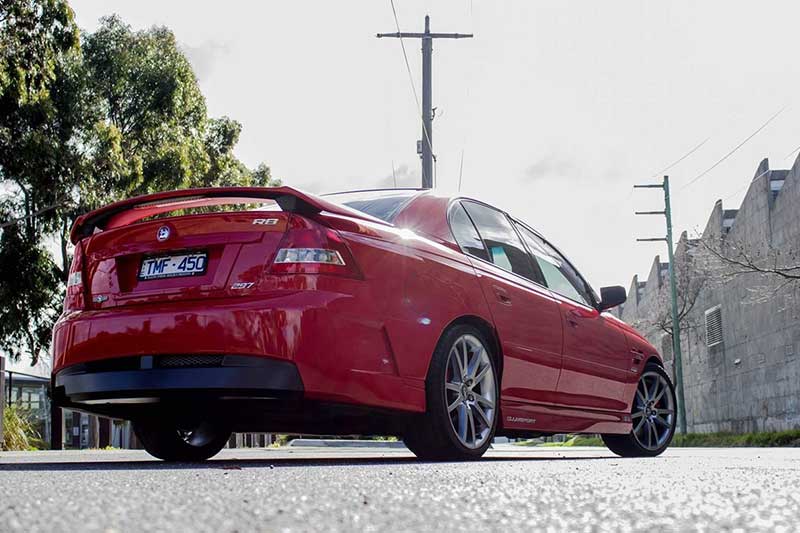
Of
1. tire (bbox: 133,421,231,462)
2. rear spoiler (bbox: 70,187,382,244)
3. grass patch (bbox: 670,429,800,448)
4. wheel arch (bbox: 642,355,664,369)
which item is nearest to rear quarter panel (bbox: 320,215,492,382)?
rear spoiler (bbox: 70,187,382,244)

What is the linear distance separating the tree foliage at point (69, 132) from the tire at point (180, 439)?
33.4 ft

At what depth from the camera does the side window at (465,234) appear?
596 centimetres

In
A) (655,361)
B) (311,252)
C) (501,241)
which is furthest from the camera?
(655,361)

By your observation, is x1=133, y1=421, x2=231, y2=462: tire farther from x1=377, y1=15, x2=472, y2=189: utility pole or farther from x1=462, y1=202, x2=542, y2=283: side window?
x1=377, y1=15, x2=472, y2=189: utility pole

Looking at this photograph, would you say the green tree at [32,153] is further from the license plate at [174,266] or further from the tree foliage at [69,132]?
the license plate at [174,266]

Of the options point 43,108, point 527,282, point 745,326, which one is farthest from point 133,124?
point 745,326

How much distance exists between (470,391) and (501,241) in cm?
126

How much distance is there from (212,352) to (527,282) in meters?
2.44

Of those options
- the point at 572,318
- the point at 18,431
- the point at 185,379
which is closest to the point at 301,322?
the point at 185,379

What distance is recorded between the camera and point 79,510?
A: 2426mm

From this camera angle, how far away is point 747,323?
103 feet

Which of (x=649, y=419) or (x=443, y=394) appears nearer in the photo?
(x=443, y=394)

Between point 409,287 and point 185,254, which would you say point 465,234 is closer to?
point 409,287

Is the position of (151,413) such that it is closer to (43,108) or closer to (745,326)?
(43,108)
